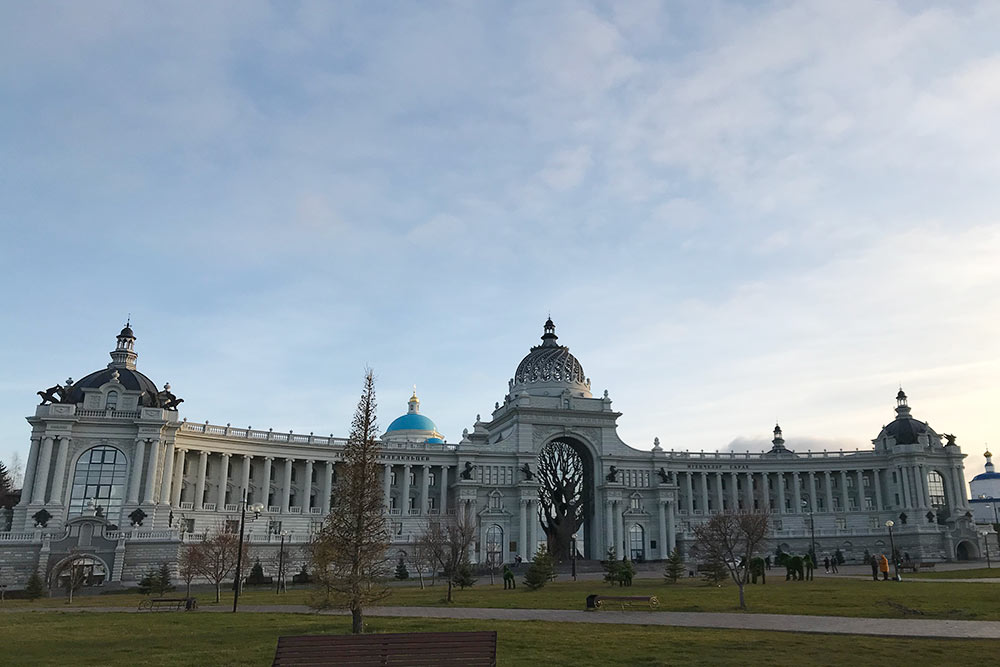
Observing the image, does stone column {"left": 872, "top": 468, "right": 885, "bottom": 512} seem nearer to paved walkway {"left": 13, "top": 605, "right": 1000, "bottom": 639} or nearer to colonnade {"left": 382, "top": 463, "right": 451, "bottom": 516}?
colonnade {"left": 382, "top": 463, "right": 451, "bottom": 516}

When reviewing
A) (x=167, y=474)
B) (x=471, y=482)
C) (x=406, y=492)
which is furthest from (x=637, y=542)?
(x=167, y=474)

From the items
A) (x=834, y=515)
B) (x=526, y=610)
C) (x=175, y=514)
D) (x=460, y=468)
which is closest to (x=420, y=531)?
(x=460, y=468)

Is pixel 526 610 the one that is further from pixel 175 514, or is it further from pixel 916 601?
pixel 175 514

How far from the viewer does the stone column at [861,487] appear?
357 feet

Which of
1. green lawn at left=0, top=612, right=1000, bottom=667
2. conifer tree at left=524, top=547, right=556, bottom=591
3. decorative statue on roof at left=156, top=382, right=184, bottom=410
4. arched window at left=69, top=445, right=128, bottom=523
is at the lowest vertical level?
green lawn at left=0, top=612, right=1000, bottom=667

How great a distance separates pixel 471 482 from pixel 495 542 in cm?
777

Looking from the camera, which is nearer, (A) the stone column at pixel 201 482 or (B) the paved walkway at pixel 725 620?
(B) the paved walkway at pixel 725 620

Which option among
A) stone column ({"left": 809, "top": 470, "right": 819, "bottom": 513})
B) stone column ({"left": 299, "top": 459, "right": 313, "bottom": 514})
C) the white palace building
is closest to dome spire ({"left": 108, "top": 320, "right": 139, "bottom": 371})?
the white palace building

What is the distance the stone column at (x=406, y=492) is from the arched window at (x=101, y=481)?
103 feet

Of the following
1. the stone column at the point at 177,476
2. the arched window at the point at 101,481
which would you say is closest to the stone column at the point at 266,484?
the stone column at the point at 177,476

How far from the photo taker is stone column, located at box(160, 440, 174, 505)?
74.0 m

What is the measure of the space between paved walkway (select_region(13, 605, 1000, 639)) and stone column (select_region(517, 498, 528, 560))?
178 feet

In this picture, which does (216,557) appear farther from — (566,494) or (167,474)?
(566,494)

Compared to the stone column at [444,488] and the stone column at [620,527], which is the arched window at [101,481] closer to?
the stone column at [444,488]
